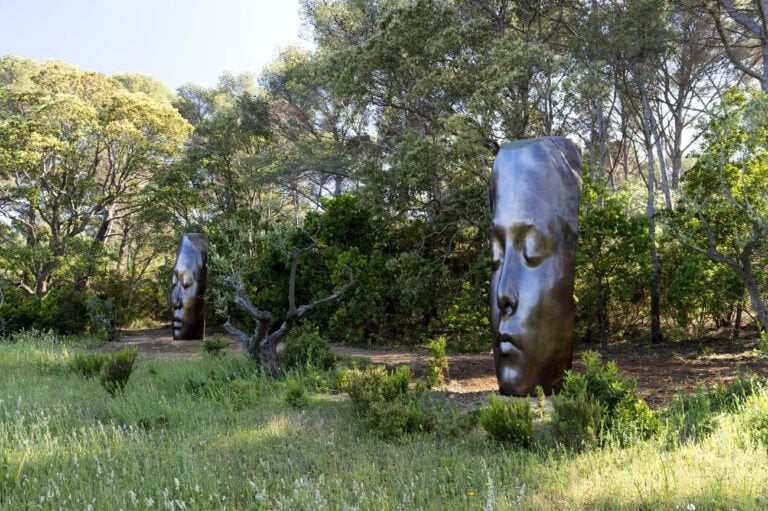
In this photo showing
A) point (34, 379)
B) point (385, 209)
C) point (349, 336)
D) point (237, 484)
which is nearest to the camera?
point (237, 484)

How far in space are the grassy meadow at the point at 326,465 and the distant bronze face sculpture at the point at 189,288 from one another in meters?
8.81

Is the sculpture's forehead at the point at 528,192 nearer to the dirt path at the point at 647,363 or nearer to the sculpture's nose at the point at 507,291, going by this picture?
the sculpture's nose at the point at 507,291

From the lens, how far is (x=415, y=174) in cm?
1116

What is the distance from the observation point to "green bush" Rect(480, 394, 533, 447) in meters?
4.11

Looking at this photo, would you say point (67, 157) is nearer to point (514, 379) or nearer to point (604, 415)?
point (514, 379)

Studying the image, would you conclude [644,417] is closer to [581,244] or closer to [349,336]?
[581,244]

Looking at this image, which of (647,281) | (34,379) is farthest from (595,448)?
(647,281)

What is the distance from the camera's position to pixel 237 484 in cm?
346

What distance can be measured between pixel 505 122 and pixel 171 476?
9245 millimetres

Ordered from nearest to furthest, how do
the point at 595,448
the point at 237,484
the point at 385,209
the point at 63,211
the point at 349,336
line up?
the point at 237,484 < the point at 595,448 < the point at 385,209 < the point at 349,336 < the point at 63,211

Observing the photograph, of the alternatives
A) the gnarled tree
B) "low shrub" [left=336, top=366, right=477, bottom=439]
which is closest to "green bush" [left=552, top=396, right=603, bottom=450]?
"low shrub" [left=336, top=366, right=477, bottom=439]

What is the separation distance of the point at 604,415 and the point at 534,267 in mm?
2120

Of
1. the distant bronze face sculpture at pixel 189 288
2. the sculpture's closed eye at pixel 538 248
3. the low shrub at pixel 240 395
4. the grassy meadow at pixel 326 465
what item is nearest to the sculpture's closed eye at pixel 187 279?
the distant bronze face sculpture at pixel 189 288

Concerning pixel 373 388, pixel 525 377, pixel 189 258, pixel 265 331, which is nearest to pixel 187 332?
pixel 189 258
